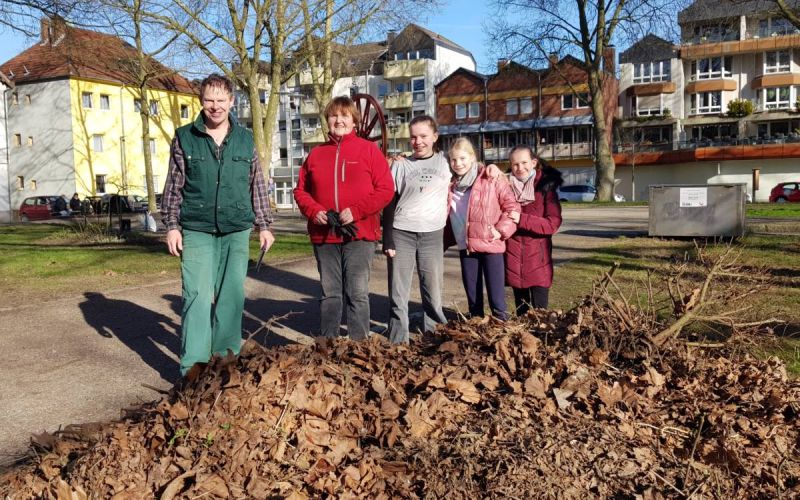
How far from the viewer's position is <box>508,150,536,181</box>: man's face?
6.39 meters

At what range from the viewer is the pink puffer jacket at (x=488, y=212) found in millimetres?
6250

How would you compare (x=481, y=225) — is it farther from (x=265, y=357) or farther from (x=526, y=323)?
(x=265, y=357)

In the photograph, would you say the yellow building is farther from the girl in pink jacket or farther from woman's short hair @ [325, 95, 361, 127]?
woman's short hair @ [325, 95, 361, 127]

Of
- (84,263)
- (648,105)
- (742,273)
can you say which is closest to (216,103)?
(742,273)

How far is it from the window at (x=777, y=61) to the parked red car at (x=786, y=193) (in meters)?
23.0

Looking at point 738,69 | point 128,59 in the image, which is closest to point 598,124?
point 128,59

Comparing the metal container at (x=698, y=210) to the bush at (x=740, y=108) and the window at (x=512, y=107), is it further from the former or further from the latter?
the window at (x=512, y=107)

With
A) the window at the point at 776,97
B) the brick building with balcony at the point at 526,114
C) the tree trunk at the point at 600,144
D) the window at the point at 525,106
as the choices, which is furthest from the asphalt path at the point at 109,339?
the window at the point at 776,97

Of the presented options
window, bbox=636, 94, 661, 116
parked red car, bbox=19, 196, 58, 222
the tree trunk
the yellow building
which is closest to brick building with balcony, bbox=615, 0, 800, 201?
window, bbox=636, 94, 661, 116

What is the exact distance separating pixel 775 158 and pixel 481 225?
60.7m

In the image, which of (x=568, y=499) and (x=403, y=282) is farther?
(x=403, y=282)

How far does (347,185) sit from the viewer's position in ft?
18.5

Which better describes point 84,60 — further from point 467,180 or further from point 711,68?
point 711,68

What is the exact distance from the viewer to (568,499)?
2898 millimetres
